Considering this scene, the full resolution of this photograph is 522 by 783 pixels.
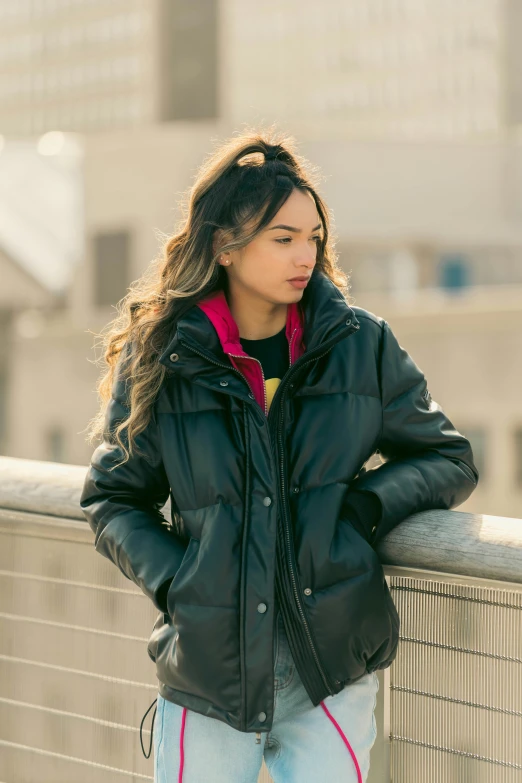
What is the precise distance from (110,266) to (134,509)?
41.7m

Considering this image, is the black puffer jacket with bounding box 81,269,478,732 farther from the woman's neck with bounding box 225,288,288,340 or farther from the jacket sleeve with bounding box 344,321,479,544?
the woman's neck with bounding box 225,288,288,340

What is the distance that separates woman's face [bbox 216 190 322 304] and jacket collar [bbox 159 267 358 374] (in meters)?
0.05

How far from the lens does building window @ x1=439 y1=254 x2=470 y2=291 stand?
49.7 metres

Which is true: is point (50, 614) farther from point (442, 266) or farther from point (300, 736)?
point (442, 266)

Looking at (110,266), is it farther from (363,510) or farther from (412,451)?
(363,510)

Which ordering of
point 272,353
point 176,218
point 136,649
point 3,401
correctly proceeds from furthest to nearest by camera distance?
point 3,401, point 176,218, point 136,649, point 272,353

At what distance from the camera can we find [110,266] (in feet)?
145

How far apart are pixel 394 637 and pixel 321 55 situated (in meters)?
110

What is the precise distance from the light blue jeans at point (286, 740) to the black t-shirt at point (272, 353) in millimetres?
616

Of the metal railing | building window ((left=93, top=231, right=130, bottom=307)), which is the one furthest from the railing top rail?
building window ((left=93, top=231, right=130, bottom=307))

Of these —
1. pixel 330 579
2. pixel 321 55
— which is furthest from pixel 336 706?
A: pixel 321 55

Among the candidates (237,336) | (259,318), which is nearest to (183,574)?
(237,336)

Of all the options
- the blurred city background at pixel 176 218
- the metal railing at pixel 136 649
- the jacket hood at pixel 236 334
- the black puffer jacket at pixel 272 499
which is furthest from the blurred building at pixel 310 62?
the black puffer jacket at pixel 272 499

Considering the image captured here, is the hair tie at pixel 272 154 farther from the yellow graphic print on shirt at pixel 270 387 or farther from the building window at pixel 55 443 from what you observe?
the building window at pixel 55 443
